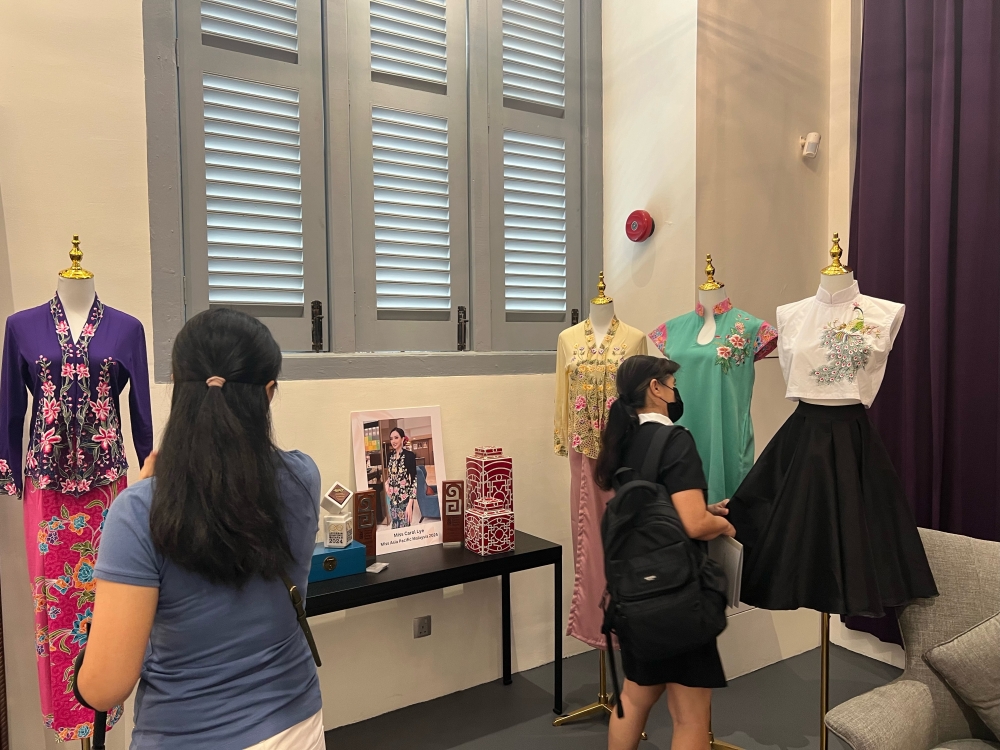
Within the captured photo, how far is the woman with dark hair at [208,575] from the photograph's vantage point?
43.2 inches

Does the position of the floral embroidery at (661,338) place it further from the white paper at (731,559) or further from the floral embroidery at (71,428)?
the floral embroidery at (71,428)

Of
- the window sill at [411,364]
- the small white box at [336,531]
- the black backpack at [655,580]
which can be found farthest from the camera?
the window sill at [411,364]

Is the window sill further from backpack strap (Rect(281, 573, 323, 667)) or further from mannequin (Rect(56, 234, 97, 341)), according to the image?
backpack strap (Rect(281, 573, 323, 667))

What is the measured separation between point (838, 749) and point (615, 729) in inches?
45.5

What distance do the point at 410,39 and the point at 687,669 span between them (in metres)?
2.79

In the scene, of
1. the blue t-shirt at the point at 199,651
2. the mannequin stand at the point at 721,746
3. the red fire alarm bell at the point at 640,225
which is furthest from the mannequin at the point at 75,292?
the mannequin stand at the point at 721,746

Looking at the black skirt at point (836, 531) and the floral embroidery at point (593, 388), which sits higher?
the floral embroidery at point (593, 388)

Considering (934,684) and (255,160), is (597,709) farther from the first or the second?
(255,160)

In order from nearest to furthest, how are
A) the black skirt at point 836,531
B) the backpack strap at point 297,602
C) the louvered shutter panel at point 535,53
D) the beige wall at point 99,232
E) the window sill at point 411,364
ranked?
the backpack strap at point 297,602, the black skirt at point 836,531, the beige wall at point 99,232, the window sill at point 411,364, the louvered shutter panel at point 535,53

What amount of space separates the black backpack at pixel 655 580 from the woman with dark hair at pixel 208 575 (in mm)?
855

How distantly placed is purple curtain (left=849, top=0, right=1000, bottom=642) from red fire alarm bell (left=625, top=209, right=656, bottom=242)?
98cm

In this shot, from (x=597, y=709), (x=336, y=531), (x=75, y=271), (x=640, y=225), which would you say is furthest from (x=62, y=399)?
(x=640, y=225)

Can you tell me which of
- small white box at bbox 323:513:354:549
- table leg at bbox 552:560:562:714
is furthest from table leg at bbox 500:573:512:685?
small white box at bbox 323:513:354:549

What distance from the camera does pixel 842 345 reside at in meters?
2.26
